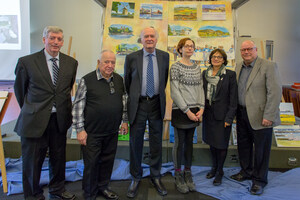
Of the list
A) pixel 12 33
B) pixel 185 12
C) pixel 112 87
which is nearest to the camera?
pixel 112 87

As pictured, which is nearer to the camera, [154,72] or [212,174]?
[154,72]

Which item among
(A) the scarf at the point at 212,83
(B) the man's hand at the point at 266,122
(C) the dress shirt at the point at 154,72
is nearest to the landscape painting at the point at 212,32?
(A) the scarf at the point at 212,83

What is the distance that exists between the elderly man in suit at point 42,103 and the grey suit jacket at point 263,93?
163 cm

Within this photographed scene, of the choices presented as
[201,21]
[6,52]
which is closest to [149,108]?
[201,21]

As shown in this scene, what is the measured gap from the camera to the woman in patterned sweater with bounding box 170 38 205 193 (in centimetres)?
199

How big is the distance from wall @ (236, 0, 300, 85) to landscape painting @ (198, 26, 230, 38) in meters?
2.38

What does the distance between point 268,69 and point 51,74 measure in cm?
188

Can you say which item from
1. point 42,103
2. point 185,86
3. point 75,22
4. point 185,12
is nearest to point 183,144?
point 185,86

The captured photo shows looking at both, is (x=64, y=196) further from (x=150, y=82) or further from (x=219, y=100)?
(x=219, y=100)

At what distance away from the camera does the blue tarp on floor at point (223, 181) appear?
2041 millimetres

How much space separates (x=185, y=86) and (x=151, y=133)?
544 millimetres

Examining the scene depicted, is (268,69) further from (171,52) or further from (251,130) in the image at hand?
(171,52)

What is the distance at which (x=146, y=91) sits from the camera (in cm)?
195

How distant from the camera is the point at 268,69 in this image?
1956 mm
